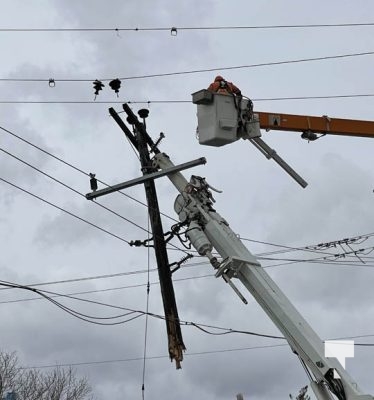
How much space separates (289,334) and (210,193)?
3436 millimetres

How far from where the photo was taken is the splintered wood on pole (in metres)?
15.8

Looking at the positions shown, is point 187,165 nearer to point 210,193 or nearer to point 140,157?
point 210,193

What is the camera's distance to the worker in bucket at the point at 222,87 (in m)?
13.3

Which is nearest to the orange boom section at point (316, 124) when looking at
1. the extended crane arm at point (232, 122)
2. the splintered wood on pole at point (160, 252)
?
the extended crane arm at point (232, 122)

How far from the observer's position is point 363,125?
50.4 ft

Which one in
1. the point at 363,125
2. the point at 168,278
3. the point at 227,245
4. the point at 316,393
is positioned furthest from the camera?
the point at 168,278

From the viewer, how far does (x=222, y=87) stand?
43.7ft

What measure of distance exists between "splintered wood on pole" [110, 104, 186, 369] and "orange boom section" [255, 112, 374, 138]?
2.79m

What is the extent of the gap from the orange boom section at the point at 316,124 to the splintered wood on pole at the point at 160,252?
9.15 ft

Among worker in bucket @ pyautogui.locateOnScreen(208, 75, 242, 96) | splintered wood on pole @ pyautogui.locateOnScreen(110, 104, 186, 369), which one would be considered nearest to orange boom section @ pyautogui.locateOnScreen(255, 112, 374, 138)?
worker in bucket @ pyautogui.locateOnScreen(208, 75, 242, 96)

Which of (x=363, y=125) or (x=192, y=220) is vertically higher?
(x=363, y=125)

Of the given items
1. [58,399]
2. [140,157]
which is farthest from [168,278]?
[58,399]

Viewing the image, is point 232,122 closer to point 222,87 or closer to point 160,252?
point 222,87

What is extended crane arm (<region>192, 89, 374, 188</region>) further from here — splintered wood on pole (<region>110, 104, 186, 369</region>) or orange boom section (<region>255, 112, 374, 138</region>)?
splintered wood on pole (<region>110, 104, 186, 369</region>)
